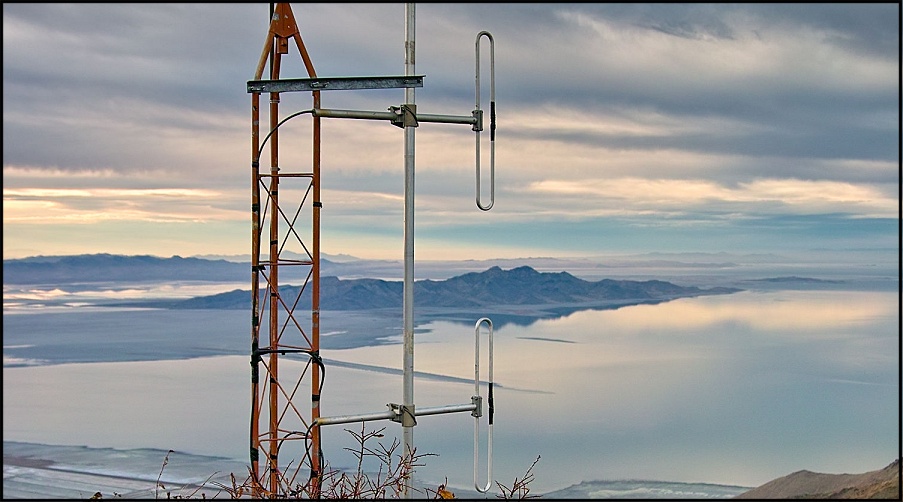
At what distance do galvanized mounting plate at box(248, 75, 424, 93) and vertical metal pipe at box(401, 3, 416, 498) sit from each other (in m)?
0.06

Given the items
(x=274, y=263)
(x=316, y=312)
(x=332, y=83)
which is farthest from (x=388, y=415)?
(x=332, y=83)

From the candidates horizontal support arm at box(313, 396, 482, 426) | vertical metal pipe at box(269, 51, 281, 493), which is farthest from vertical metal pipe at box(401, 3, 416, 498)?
vertical metal pipe at box(269, 51, 281, 493)

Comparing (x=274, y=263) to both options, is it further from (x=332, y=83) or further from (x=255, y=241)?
(x=332, y=83)

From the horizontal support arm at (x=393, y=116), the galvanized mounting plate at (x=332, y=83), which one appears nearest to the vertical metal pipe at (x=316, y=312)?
the galvanized mounting plate at (x=332, y=83)

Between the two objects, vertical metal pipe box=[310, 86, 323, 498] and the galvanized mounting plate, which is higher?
the galvanized mounting plate

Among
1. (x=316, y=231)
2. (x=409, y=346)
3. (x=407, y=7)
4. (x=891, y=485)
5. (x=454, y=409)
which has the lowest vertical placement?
(x=891, y=485)

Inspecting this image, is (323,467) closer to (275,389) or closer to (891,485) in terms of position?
(275,389)

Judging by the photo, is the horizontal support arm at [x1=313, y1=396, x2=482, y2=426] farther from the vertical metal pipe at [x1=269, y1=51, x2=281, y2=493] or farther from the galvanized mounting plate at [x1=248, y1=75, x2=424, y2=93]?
the galvanized mounting plate at [x1=248, y1=75, x2=424, y2=93]

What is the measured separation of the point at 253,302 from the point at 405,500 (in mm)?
1439

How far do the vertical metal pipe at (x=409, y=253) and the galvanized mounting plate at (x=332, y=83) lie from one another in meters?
0.06

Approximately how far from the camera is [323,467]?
523cm

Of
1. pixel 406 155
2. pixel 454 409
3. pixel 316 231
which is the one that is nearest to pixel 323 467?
pixel 454 409

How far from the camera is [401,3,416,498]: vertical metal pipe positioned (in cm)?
483

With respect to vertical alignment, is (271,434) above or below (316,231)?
below
